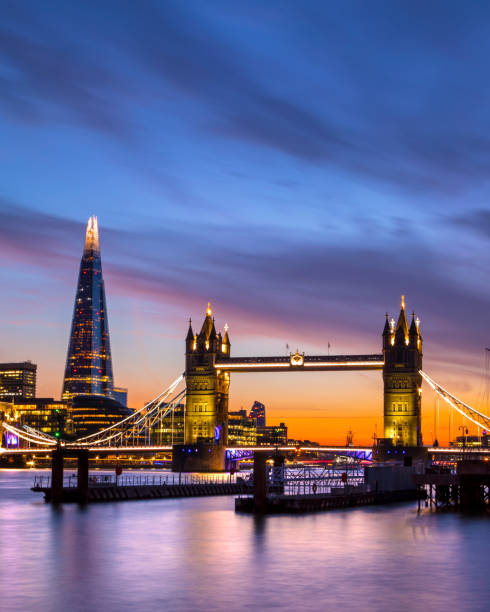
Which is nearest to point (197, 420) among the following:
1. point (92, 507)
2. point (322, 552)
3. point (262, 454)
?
point (92, 507)

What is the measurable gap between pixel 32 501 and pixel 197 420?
267 ft

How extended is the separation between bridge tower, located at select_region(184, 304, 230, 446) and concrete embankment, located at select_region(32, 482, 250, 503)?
207 feet

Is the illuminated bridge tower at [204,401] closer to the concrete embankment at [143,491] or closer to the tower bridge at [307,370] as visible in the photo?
the tower bridge at [307,370]

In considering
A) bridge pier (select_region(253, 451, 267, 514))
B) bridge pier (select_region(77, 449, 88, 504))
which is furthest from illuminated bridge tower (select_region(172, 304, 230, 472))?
bridge pier (select_region(253, 451, 267, 514))

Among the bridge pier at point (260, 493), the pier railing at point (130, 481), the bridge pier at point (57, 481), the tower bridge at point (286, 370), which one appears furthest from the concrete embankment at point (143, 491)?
the tower bridge at point (286, 370)

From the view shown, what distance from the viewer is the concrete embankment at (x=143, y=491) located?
86.4 meters

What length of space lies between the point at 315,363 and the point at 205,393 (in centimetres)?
2221

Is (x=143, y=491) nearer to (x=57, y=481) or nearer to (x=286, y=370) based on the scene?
(x=57, y=481)

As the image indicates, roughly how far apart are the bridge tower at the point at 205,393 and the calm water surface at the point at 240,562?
97.8 metres

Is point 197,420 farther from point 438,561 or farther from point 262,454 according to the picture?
point 438,561

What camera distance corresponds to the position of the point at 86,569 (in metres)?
46.0

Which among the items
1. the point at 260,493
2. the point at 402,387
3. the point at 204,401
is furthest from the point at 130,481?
the point at 260,493

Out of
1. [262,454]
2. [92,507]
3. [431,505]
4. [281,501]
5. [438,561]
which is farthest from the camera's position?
[431,505]

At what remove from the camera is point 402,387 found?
16562 cm
